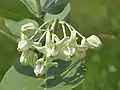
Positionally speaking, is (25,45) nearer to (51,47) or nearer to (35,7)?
(51,47)

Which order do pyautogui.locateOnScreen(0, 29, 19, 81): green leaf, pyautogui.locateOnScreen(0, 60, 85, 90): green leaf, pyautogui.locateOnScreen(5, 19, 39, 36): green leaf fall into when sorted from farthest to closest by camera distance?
1. pyautogui.locateOnScreen(0, 29, 19, 81): green leaf
2. pyautogui.locateOnScreen(5, 19, 39, 36): green leaf
3. pyautogui.locateOnScreen(0, 60, 85, 90): green leaf

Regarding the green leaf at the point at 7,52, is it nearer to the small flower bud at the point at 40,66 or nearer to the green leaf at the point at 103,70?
the green leaf at the point at 103,70

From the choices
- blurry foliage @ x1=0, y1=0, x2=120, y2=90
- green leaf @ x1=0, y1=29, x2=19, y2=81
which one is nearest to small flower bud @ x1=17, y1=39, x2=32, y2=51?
blurry foliage @ x1=0, y1=0, x2=120, y2=90

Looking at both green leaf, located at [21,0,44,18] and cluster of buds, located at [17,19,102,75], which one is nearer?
cluster of buds, located at [17,19,102,75]

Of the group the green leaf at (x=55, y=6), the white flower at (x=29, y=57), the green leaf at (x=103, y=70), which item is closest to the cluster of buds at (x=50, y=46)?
the white flower at (x=29, y=57)

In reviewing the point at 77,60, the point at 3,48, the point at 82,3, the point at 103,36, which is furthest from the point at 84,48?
the point at 82,3

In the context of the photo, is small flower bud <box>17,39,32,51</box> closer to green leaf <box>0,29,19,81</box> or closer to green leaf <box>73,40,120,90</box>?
green leaf <box>73,40,120,90</box>

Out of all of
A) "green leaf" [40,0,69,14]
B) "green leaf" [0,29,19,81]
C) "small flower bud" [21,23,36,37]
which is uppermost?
"small flower bud" [21,23,36,37]

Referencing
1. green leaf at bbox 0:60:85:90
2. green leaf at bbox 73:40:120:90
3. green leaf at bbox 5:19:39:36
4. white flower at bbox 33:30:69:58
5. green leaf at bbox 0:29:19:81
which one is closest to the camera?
white flower at bbox 33:30:69:58
